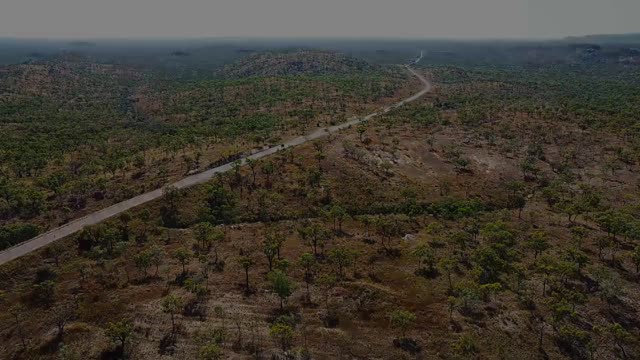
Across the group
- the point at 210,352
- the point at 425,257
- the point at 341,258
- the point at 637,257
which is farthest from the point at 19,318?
the point at 637,257

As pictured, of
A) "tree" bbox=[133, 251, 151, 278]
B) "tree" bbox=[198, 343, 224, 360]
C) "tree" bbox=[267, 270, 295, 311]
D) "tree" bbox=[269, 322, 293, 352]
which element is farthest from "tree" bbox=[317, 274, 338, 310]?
"tree" bbox=[133, 251, 151, 278]

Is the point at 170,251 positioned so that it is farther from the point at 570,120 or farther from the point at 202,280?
the point at 570,120

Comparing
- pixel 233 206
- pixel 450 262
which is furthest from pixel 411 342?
pixel 233 206

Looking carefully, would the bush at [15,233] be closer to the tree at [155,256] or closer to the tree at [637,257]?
the tree at [155,256]

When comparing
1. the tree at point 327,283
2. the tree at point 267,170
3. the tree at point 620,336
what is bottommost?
the tree at point 620,336

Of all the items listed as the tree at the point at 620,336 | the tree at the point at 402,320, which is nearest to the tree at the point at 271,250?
the tree at the point at 402,320

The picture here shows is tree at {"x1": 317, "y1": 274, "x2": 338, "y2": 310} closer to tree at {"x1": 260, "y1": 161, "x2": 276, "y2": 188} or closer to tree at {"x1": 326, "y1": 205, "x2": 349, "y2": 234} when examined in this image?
tree at {"x1": 326, "y1": 205, "x2": 349, "y2": 234}
